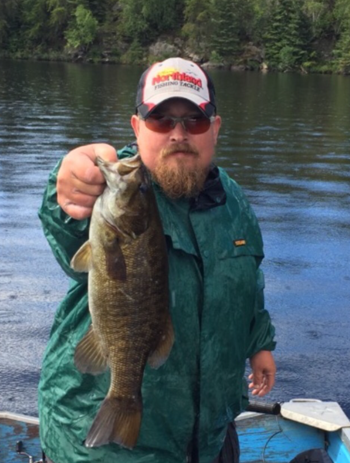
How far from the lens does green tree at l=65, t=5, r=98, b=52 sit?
76.8 m

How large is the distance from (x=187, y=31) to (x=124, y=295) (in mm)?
79104

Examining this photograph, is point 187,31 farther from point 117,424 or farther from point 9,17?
point 117,424

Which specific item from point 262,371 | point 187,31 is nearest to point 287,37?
point 187,31

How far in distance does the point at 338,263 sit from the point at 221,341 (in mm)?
7172

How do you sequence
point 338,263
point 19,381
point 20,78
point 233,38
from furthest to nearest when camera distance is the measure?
point 233,38 < point 20,78 < point 338,263 < point 19,381

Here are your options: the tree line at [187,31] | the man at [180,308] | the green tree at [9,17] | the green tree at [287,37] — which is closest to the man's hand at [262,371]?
the man at [180,308]

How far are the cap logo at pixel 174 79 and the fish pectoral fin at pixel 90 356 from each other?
3.43ft

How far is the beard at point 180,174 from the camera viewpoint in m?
2.65

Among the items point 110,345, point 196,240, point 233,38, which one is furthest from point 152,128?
point 233,38

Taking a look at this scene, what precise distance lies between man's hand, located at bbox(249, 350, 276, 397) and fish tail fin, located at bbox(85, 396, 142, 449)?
903 mm

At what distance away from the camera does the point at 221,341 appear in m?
2.73

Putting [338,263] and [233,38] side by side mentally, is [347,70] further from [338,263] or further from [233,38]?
[338,263]

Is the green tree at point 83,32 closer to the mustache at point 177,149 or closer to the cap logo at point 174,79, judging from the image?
the cap logo at point 174,79

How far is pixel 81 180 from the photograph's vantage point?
223cm
